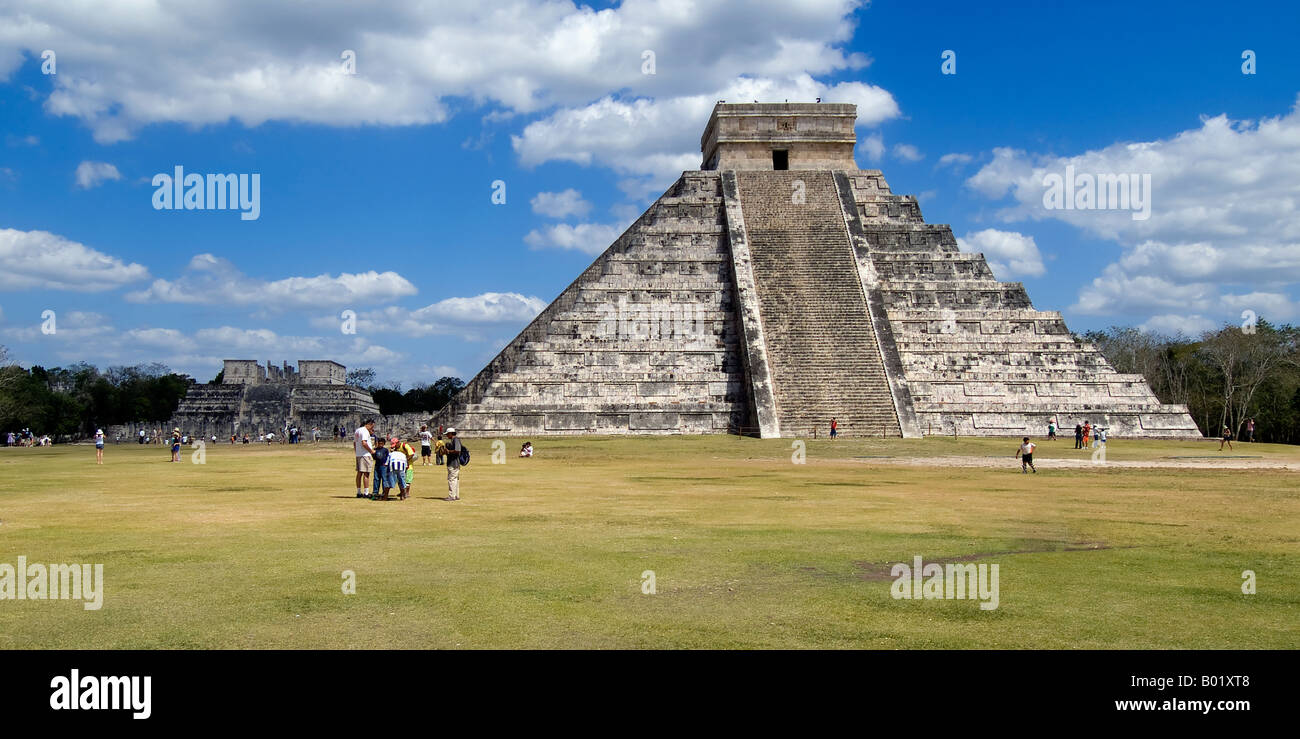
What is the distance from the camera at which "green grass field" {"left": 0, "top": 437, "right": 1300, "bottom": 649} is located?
664 centimetres

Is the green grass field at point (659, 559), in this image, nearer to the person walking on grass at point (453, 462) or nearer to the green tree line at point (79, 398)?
the person walking on grass at point (453, 462)

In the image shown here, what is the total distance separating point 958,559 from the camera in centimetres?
933

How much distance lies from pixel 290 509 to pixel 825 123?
32.9 m

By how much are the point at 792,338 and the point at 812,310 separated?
1.73 meters

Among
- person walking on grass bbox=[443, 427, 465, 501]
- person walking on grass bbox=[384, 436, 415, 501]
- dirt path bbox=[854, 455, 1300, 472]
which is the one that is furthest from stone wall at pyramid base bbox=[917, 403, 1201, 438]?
person walking on grass bbox=[443, 427, 465, 501]

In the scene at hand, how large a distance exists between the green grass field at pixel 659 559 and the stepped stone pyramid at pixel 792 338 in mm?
14440

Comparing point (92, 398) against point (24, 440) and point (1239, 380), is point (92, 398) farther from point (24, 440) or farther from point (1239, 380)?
point (1239, 380)

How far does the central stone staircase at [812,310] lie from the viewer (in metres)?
31.7

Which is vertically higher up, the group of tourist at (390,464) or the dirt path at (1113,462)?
the group of tourist at (390,464)

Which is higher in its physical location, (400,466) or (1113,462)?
(400,466)

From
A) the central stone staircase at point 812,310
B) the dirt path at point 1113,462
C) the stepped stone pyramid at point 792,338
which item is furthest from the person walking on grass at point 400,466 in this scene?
the central stone staircase at point 812,310

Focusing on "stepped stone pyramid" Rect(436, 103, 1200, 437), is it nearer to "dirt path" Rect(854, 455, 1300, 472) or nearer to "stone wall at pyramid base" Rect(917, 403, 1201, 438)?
"stone wall at pyramid base" Rect(917, 403, 1201, 438)

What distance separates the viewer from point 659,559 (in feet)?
30.9

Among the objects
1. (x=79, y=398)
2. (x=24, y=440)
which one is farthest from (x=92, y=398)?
(x=24, y=440)
